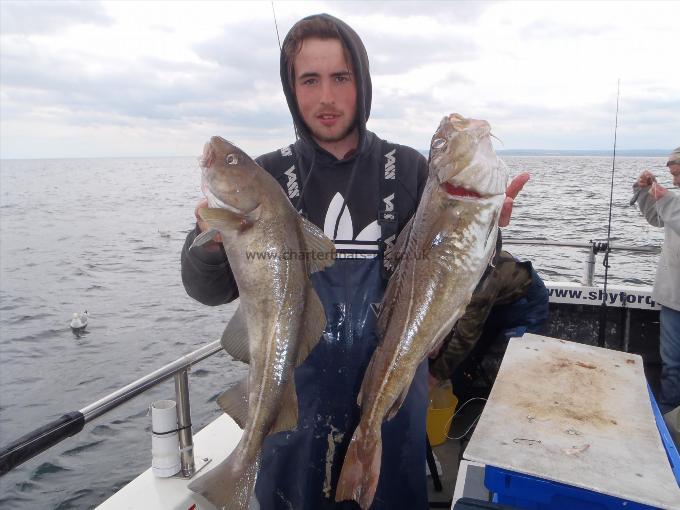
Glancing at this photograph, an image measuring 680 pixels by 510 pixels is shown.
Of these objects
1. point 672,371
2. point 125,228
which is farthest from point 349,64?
point 125,228

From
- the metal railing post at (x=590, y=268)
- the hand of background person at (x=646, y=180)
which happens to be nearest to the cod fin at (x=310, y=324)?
the metal railing post at (x=590, y=268)

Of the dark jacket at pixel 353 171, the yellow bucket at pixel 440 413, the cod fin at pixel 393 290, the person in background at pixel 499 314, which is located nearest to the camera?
the cod fin at pixel 393 290

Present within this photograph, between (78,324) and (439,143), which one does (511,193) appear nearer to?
(439,143)

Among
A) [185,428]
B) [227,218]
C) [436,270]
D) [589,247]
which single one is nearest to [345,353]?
[436,270]

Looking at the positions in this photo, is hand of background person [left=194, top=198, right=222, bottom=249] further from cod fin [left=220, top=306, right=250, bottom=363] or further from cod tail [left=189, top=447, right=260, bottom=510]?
cod tail [left=189, top=447, right=260, bottom=510]

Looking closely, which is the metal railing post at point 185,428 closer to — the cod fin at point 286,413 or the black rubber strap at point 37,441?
the black rubber strap at point 37,441

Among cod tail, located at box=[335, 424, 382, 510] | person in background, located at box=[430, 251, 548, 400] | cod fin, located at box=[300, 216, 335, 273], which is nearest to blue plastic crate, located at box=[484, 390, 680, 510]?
cod tail, located at box=[335, 424, 382, 510]

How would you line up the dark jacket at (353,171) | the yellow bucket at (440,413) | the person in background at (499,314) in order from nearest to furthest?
the dark jacket at (353,171)
the person in background at (499,314)
the yellow bucket at (440,413)

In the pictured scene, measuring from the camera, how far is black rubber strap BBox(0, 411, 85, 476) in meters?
2.01

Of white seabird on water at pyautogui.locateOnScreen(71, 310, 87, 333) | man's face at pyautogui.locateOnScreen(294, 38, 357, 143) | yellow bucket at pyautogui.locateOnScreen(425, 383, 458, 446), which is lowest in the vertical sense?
white seabird on water at pyautogui.locateOnScreen(71, 310, 87, 333)

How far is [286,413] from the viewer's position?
2.37m

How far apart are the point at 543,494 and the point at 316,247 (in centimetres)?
146

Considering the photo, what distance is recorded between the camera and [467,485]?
120 inches

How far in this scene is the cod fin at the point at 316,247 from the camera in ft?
8.10
